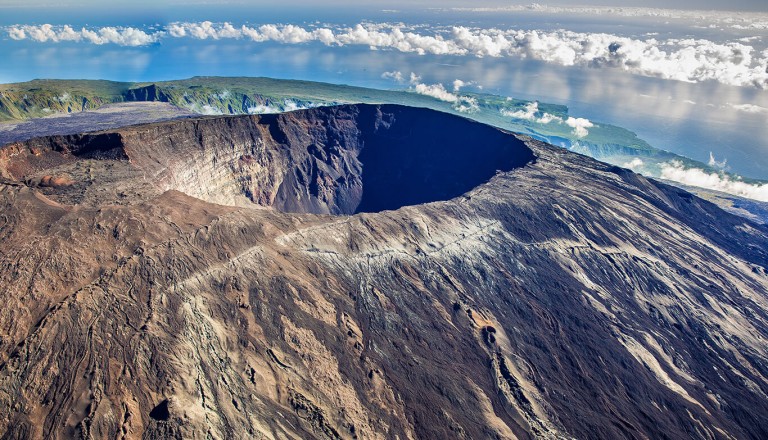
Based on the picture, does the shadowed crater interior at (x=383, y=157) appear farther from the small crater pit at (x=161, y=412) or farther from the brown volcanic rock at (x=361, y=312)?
the small crater pit at (x=161, y=412)

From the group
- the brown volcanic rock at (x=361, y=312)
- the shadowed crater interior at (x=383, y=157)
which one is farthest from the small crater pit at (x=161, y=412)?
the shadowed crater interior at (x=383, y=157)

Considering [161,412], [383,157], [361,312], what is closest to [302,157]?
[383,157]

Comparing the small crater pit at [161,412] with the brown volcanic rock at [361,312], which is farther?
the brown volcanic rock at [361,312]

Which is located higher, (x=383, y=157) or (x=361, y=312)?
(x=383, y=157)

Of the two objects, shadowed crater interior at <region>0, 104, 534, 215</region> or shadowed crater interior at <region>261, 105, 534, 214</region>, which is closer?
shadowed crater interior at <region>0, 104, 534, 215</region>

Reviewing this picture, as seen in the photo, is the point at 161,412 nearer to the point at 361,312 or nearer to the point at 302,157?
the point at 361,312

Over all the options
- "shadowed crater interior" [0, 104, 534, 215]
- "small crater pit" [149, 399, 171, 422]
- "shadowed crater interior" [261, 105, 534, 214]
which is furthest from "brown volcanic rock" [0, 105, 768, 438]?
"shadowed crater interior" [261, 105, 534, 214]

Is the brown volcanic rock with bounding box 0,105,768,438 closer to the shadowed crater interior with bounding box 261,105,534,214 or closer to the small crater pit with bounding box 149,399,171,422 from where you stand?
the small crater pit with bounding box 149,399,171,422

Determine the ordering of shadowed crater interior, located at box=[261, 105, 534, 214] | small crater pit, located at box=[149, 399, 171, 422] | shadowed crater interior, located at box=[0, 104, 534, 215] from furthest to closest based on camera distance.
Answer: shadowed crater interior, located at box=[261, 105, 534, 214], shadowed crater interior, located at box=[0, 104, 534, 215], small crater pit, located at box=[149, 399, 171, 422]
